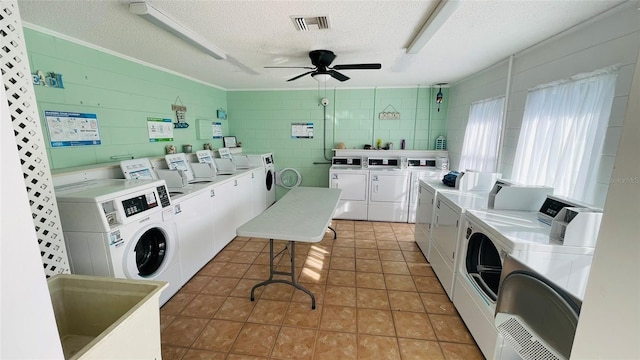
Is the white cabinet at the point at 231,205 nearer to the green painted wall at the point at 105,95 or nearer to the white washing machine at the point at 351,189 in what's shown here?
the green painted wall at the point at 105,95

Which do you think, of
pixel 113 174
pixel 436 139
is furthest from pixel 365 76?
pixel 113 174

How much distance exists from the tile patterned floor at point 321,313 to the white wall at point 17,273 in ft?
4.79

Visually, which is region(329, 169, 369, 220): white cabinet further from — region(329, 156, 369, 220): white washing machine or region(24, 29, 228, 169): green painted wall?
region(24, 29, 228, 169): green painted wall

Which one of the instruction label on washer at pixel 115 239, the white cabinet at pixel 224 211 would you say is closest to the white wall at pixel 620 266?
the instruction label on washer at pixel 115 239

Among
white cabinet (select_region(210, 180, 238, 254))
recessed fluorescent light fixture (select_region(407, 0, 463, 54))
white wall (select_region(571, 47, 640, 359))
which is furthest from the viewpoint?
white cabinet (select_region(210, 180, 238, 254))

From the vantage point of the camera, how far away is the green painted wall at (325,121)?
15.5 ft

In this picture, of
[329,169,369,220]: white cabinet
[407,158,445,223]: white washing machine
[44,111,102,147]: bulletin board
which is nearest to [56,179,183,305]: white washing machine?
[44,111,102,147]: bulletin board

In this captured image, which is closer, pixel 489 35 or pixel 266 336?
pixel 266 336

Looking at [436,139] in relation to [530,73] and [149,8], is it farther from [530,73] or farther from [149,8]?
[149,8]

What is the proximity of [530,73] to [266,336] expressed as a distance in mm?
3441

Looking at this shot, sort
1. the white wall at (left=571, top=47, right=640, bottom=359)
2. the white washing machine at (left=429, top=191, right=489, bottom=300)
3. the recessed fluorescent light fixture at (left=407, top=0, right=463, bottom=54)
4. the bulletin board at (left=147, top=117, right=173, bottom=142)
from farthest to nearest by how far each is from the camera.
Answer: the bulletin board at (left=147, top=117, right=173, bottom=142), the white washing machine at (left=429, top=191, right=489, bottom=300), the recessed fluorescent light fixture at (left=407, top=0, right=463, bottom=54), the white wall at (left=571, top=47, right=640, bottom=359)

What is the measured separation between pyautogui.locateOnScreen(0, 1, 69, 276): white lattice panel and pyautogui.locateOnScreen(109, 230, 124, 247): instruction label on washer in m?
0.23

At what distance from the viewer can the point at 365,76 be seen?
3.82 m

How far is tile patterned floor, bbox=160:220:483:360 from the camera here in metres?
1.80
